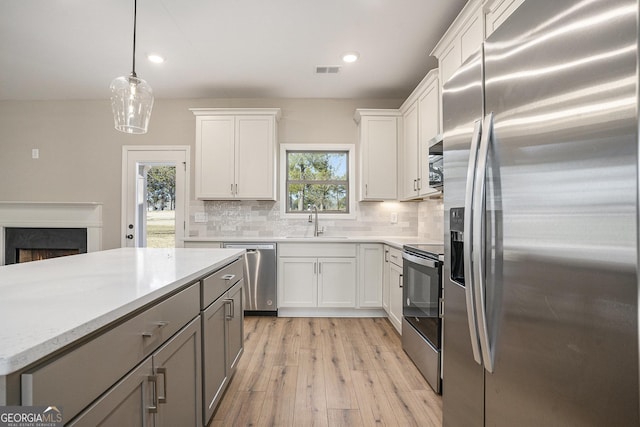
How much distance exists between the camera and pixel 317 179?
14.1 ft

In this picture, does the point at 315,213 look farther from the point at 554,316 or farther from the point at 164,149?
the point at 554,316

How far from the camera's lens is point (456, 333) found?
1311 mm

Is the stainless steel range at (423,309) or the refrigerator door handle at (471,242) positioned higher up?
the refrigerator door handle at (471,242)

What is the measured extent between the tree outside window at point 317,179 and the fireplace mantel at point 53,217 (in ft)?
8.36

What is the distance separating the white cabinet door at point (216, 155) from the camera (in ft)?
12.7

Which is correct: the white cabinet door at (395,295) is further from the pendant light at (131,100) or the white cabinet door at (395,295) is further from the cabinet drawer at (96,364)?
the pendant light at (131,100)

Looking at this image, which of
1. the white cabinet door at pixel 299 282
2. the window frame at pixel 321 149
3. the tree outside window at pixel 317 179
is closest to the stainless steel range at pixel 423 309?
the white cabinet door at pixel 299 282

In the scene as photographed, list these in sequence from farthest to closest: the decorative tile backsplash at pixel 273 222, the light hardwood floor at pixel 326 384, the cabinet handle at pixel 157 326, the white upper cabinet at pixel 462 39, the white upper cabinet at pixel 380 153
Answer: the decorative tile backsplash at pixel 273 222
the white upper cabinet at pixel 380 153
the white upper cabinet at pixel 462 39
the light hardwood floor at pixel 326 384
the cabinet handle at pixel 157 326

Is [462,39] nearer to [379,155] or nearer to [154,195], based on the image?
[379,155]

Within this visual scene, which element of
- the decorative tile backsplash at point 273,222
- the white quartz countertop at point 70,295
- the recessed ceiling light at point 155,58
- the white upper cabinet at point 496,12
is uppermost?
the recessed ceiling light at point 155,58

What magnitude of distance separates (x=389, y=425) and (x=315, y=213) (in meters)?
2.70

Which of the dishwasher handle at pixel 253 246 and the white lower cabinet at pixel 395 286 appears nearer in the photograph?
the white lower cabinet at pixel 395 286

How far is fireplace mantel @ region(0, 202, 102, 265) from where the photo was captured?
420cm

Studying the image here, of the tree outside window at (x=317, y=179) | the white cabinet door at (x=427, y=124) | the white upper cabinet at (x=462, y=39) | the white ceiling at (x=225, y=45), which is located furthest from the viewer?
the tree outside window at (x=317, y=179)
